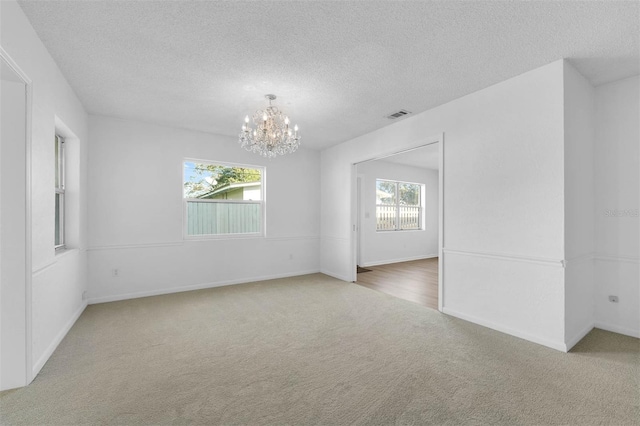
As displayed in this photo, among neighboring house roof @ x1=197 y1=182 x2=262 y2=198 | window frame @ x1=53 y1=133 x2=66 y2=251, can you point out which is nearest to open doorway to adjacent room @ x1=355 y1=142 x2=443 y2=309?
neighboring house roof @ x1=197 y1=182 x2=262 y2=198

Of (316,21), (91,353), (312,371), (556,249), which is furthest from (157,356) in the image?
(556,249)

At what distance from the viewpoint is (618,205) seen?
9.90ft

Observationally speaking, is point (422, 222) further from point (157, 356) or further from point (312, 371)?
point (157, 356)

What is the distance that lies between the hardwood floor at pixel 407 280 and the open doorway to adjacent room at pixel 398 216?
0.02 m

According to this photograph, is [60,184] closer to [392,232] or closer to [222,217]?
[222,217]

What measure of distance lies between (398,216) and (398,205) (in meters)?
0.31

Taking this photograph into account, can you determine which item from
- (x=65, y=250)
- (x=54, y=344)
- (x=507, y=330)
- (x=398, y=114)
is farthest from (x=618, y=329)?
(x=65, y=250)

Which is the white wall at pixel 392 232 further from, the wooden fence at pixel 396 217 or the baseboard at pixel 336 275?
the baseboard at pixel 336 275

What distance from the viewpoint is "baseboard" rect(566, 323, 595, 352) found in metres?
2.66

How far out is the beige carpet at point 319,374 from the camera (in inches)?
70.9

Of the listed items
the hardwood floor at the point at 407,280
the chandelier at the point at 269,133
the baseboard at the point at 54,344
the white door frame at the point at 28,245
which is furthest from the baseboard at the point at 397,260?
the white door frame at the point at 28,245

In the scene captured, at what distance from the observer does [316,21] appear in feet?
6.95

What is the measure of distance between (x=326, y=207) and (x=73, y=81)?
424 centimetres

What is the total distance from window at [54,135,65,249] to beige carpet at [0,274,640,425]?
103cm
